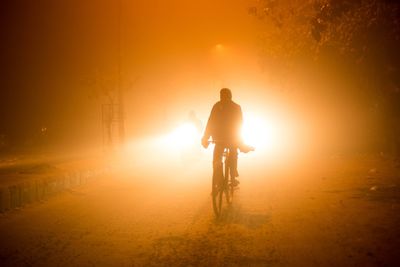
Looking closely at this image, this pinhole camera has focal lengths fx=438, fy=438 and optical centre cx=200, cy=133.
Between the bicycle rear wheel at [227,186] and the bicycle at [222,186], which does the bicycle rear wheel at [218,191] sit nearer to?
the bicycle at [222,186]

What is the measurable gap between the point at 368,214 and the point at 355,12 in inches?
245

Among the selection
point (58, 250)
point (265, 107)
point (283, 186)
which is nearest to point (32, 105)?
point (283, 186)

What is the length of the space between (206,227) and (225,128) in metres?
2.14

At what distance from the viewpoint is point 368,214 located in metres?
7.82

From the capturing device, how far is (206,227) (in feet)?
23.4

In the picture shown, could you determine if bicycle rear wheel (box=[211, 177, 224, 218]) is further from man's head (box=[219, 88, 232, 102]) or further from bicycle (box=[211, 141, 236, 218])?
man's head (box=[219, 88, 232, 102])

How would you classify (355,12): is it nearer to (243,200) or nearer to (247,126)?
(247,126)

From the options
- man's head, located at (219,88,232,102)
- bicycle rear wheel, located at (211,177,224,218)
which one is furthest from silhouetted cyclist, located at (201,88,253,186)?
bicycle rear wheel, located at (211,177,224,218)

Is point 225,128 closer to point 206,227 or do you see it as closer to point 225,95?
point 225,95

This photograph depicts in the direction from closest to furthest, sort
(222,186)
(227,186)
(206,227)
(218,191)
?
(206,227) → (218,191) → (222,186) → (227,186)

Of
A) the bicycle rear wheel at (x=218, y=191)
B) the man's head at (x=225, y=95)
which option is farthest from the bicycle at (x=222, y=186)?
the man's head at (x=225, y=95)

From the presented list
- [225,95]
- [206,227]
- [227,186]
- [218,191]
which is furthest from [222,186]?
[225,95]

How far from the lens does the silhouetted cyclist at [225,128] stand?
845 centimetres

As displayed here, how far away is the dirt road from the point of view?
5.55 m
